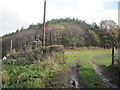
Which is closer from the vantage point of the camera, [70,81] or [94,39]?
[70,81]

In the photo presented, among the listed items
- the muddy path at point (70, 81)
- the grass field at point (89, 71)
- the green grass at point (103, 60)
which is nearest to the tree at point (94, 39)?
the green grass at point (103, 60)

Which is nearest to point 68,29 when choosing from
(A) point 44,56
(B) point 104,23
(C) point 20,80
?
(B) point 104,23

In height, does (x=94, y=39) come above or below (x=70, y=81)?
above

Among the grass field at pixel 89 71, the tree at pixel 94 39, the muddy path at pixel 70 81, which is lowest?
the muddy path at pixel 70 81

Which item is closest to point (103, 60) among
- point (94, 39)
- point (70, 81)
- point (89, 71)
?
point (89, 71)

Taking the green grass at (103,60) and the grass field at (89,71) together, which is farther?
the green grass at (103,60)

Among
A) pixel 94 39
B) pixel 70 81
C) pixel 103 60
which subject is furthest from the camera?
pixel 94 39

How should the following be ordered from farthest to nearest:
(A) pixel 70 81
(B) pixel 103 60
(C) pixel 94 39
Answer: (C) pixel 94 39
(B) pixel 103 60
(A) pixel 70 81

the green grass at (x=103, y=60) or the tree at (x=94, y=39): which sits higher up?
the tree at (x=94, y=39)

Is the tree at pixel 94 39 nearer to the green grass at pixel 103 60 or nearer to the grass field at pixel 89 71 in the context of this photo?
the green grass at pixel 103 60

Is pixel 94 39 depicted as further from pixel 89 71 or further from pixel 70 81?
pixel 70 81

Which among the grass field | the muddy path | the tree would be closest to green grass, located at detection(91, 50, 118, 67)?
the grass field

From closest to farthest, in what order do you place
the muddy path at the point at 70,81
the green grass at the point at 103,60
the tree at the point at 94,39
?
the muddy path at the point at 70,81, the green grass at the point at 103,60, the tree at the point at 94,39

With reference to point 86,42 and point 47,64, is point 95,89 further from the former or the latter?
point 86,42
